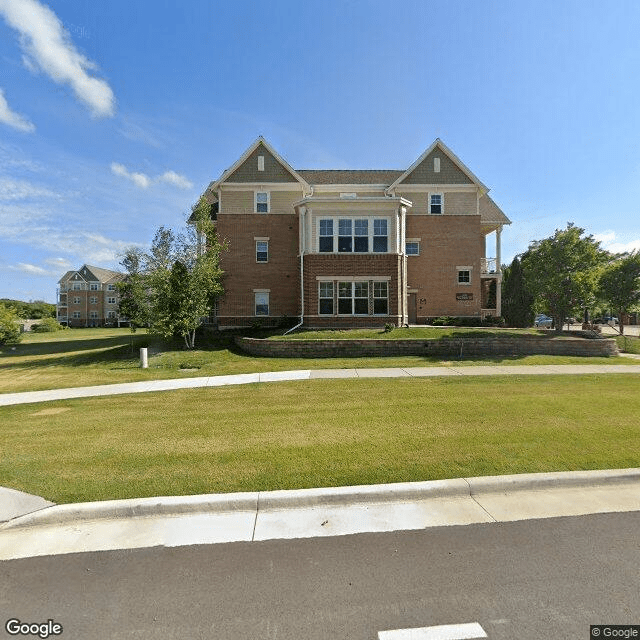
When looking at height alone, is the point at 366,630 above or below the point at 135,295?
below

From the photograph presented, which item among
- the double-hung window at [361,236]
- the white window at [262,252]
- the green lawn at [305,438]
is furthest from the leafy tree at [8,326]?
the double-hung window at [361,236]

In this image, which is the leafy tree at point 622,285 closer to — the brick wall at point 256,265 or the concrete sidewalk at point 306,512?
the brick wall at point 256,265

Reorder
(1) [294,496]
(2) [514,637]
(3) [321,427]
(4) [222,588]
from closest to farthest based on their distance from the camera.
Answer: (2) [514,637], (4) [222,588], (1) [294,496], (3) [321,427]

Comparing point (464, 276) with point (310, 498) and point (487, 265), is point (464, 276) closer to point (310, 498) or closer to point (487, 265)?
point (487, 265)

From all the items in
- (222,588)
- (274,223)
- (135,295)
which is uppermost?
(274,223)

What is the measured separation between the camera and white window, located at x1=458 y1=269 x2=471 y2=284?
2625 centimetres

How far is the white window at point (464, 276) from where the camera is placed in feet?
86.1

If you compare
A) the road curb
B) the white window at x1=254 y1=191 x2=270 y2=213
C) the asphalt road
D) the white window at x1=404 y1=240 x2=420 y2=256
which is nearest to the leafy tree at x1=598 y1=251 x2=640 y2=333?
the white window at x1=404 y1=240 x2=420 y2=256

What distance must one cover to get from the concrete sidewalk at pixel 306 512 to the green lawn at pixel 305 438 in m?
0.25

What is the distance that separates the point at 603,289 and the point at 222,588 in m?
23.8

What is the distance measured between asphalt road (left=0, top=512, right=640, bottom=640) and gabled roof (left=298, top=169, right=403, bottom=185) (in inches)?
1077

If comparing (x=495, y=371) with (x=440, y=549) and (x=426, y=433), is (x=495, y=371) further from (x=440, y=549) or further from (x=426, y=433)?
(x=440, y=549)

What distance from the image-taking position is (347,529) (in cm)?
391

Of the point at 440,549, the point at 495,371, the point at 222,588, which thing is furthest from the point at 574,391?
the point at 222,588
